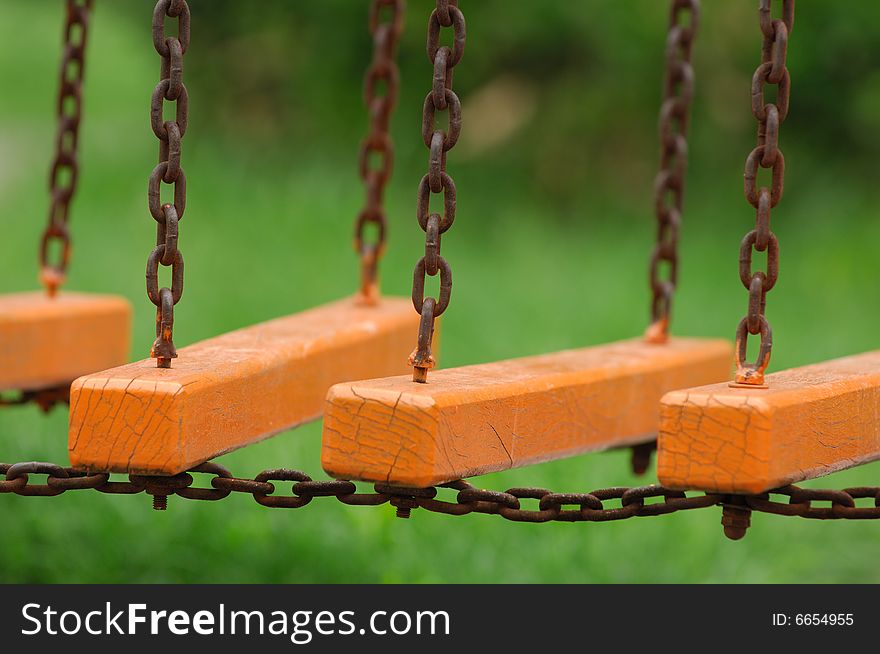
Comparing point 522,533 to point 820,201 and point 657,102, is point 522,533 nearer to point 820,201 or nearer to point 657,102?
point 820,201

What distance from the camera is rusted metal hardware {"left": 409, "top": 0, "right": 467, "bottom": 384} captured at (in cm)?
181

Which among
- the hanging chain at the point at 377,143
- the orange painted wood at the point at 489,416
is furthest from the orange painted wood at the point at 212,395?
the hanging chain at the point at 377,143

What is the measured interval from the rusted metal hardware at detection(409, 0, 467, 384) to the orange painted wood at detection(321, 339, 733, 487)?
0.21 feet

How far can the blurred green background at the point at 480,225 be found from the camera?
11.7 feet

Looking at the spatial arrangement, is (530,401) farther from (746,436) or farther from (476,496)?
(746,436)

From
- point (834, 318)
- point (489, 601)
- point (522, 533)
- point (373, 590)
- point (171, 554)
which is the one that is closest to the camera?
point (373, 590)

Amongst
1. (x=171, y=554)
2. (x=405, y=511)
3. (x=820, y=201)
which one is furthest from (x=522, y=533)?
(x=820, y=201)

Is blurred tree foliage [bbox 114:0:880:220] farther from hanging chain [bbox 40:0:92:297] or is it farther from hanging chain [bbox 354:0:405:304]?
hanging chain [bbox 40:0:92:297]

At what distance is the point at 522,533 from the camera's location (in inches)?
148

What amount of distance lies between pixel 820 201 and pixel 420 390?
19.6 ft

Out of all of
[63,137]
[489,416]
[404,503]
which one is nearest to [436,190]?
[489,416]

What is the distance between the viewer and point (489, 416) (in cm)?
188

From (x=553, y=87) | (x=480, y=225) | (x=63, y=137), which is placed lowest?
(x=63, y=137)

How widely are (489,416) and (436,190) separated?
30 cm
